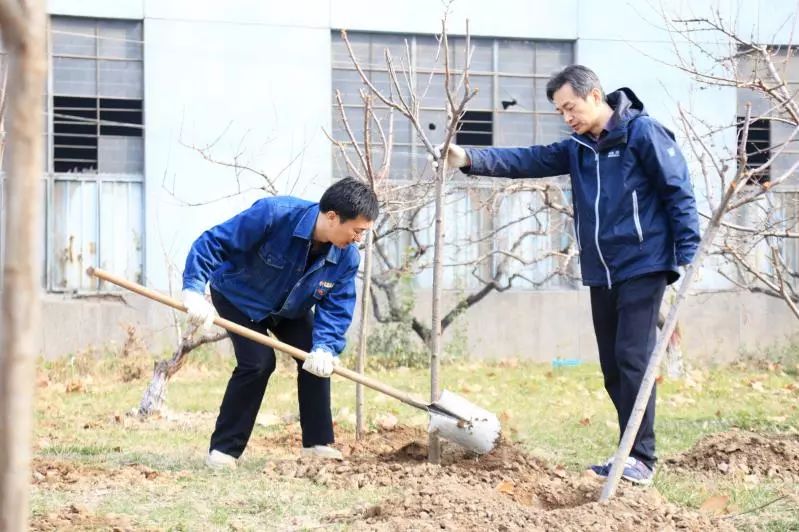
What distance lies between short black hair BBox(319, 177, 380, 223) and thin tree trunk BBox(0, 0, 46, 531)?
3.19m

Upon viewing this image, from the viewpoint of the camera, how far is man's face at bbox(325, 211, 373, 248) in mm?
4738

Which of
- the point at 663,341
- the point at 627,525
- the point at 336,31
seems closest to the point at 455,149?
the point at 663,341

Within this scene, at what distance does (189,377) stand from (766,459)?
6.32m

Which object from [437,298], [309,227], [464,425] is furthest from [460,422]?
[309,227]

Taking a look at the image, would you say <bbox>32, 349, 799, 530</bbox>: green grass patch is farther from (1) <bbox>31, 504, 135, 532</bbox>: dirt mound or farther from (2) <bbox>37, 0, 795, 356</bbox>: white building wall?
(2) <bbox>37, 0, 795, 356</bbox>: white building wall

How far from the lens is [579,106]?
15.0 ft

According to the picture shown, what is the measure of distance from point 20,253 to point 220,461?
12.0 feet

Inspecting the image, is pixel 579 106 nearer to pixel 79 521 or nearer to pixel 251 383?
pixel 251 383

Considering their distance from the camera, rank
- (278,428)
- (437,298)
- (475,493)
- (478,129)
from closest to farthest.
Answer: (475,493), (437,298), (278,428), (478,129)

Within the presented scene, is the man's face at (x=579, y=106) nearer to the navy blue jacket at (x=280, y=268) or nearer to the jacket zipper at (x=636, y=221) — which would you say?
the jacket zipper at (x=636, y=221)

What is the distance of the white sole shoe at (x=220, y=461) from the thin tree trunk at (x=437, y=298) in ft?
3.06

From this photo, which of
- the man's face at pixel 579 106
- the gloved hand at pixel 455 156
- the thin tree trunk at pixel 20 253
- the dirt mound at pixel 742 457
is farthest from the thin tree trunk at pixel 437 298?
the thin tree trunk at pixel 20 253

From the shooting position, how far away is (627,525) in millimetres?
3422

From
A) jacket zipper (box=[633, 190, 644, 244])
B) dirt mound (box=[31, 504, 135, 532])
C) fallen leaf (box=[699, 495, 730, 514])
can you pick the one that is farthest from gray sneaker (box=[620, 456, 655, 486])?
dirt mound (box=[31, 504, 135, 532])
